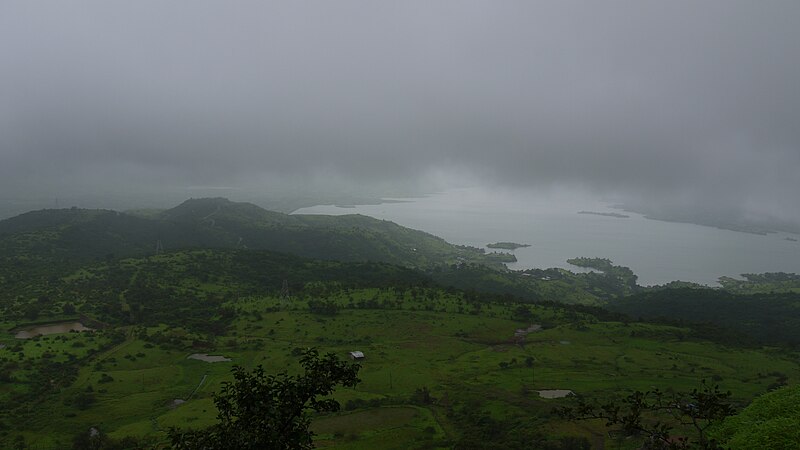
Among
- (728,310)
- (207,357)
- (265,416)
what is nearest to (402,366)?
(207,357)

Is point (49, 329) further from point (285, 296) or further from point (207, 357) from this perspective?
point (285, 296)

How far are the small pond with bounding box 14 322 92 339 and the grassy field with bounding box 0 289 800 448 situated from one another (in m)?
4.49

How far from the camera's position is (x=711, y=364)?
73875 millimetres

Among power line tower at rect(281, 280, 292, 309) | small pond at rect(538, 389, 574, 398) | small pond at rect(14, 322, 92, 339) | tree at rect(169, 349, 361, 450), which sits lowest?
small pond at rect(14, 322, 92, 339)

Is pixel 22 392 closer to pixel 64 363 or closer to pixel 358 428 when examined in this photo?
pixel 64 363

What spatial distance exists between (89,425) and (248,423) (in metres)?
57.9

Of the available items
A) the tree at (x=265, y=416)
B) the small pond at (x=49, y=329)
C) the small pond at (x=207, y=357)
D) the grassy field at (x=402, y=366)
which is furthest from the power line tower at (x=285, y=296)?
the tree at (x=265, y=416)

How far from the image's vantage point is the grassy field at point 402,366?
2057 inches

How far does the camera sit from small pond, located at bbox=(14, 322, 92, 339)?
82.2 m

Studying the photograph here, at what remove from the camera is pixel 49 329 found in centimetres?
8669

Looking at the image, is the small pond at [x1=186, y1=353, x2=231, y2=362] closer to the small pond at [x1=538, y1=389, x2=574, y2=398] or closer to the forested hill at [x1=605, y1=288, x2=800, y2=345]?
the small pond at [x1=538, y1=389, x2=574, y2=398]

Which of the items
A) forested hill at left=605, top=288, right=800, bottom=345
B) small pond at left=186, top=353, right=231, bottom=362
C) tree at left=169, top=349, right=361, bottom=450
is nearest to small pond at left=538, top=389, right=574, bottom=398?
small pond at left=186, top=353, right=231, bottom=362

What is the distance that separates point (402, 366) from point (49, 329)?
237ft

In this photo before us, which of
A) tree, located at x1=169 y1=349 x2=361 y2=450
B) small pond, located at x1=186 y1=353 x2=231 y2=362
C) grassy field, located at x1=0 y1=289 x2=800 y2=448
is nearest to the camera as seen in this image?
tree, located at x1=169 y1=349 x2=361 y2=450
